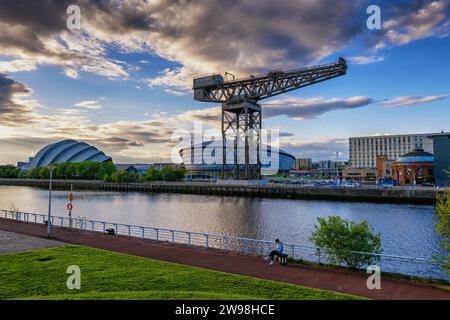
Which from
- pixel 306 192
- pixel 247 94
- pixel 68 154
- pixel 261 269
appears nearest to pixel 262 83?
pixel 247 94

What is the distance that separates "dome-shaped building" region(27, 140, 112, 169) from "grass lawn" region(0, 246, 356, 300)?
181m

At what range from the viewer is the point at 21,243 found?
2017 centimetres

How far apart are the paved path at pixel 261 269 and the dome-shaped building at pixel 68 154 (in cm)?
17321

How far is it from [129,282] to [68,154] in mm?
188832

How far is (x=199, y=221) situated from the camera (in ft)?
131

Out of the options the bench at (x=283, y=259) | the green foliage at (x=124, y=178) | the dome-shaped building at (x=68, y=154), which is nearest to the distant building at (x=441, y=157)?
the bench at (x=283, y=259)

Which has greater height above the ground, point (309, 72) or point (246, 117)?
point (309, 72)

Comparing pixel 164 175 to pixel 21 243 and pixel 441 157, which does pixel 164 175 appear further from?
pixel 21 243

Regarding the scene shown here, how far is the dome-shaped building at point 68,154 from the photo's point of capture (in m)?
184

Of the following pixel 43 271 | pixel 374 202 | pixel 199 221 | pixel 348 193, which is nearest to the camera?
pixel 43 271

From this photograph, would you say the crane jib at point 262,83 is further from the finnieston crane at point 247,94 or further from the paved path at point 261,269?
the paved path at point 261,269
